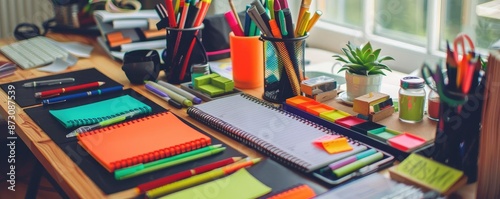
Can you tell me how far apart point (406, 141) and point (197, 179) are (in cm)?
39

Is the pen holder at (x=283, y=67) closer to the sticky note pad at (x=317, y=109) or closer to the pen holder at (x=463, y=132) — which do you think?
the sticky note pad at (x=317, y=109)

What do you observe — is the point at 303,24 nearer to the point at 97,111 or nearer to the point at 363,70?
the point at 363,70

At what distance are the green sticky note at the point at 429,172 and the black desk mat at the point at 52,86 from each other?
0.88 m

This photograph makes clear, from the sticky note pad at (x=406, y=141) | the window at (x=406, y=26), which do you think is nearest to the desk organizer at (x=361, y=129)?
the sticky note pad at (x=406, y=141)

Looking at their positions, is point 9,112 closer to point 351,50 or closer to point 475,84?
point 351,50

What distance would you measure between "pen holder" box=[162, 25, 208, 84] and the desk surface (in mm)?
93

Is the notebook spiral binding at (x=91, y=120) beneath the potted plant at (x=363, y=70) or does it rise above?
beneath

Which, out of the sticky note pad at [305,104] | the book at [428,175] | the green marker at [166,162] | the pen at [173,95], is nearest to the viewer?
the book at [428,175]

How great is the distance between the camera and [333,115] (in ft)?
4.24

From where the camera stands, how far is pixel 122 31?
2023mm

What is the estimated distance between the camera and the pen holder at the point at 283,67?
1.42m

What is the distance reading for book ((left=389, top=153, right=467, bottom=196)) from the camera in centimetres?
97

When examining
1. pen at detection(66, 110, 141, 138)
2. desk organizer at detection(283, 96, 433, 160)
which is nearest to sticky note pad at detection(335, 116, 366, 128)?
desk organizer at detection(283, 96, 433, 160)

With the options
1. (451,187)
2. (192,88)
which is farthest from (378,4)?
(451,187)
